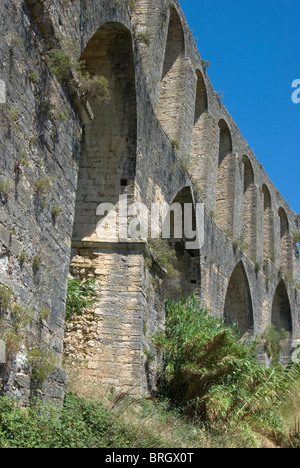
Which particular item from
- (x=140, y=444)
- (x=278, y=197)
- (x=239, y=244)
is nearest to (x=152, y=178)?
(x=140, y=444)

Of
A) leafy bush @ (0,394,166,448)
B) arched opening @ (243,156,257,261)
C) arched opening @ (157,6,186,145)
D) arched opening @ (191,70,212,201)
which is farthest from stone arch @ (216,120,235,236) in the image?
leafy bush @ (0,394,166,448)

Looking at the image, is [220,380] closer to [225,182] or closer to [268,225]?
[225,182]

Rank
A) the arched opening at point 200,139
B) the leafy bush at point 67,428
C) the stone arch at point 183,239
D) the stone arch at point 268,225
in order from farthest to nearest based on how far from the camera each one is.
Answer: the stone arch at point 268,225, the arched opening at point 200,139, the stone arch at point 183,239, the leafy bush at point 67,428

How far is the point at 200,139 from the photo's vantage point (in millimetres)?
16656

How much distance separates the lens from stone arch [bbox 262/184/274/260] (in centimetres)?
2258

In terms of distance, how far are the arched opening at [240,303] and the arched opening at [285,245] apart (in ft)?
20.7

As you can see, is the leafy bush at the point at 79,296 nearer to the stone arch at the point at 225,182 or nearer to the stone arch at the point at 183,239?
the stone arch at the point at 183,239

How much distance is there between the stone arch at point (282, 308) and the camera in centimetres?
2331

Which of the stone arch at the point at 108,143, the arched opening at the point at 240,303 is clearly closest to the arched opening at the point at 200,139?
the arched opening at the point at 240,303

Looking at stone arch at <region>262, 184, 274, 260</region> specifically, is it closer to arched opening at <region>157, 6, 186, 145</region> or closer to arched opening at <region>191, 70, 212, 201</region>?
arched opening at <region>191, 70, 212, 201</region>

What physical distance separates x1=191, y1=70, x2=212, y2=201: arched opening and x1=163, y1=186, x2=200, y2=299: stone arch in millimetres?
2293

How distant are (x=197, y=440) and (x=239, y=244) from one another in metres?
11.1

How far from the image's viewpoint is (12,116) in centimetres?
572

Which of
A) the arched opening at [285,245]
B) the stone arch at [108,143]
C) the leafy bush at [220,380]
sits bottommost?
the leafy bush at [220,380]
